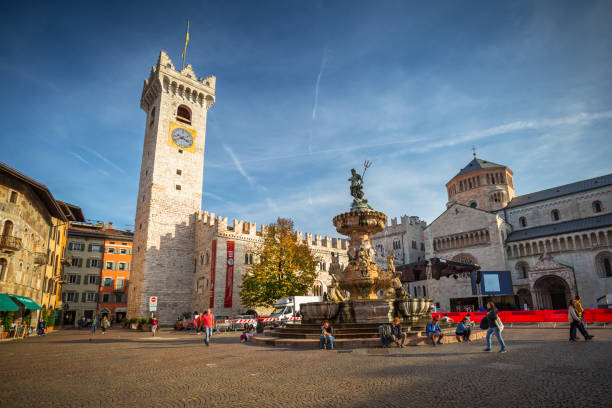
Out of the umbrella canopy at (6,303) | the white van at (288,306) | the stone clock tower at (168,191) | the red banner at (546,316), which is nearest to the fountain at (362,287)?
the red banner at (546,316)

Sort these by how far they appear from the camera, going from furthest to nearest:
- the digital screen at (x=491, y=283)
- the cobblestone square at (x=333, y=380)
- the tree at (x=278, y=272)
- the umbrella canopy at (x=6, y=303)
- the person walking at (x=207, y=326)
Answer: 1. the digital screen at (x=491, y=283)
2. the tree at (x=278, y=272)
3. the umbrella canopy at (x=6, y=303)
4. the person walking at (x=207, y=326)
5. the cobblestone square at (x=333, y=380)

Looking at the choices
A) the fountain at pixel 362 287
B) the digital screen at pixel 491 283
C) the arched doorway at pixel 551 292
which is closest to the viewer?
the fountain at pixel 362 287

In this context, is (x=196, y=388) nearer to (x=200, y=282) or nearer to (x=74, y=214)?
(x=200, y=282)

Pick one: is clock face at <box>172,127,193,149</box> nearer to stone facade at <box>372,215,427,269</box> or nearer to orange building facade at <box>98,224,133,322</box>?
orange building facade at <box>98,224,133,322</box>

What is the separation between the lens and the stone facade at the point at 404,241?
2530 inches

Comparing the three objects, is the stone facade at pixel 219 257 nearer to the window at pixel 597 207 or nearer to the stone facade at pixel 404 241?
the stone facade at pixel 404 241

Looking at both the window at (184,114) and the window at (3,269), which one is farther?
the window at (184,114)

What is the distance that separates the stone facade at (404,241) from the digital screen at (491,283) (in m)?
24.2

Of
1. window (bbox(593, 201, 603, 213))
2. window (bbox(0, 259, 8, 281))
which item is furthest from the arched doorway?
window (bbox(0, 259, 8, 281))

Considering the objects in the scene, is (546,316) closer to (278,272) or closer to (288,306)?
(288,306)

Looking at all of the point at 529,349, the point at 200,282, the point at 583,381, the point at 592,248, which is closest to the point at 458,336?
the point at 529,349

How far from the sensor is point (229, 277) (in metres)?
37.2

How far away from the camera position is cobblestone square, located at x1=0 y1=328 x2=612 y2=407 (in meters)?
Result: 5.28

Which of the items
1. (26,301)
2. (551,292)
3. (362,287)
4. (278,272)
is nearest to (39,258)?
(26,301)
